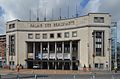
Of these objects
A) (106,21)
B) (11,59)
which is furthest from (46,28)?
(106,21)

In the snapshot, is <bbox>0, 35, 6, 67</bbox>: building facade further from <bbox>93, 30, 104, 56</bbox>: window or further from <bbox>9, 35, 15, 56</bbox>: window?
<bbox>93, 30, 104, 56</bbox>: window

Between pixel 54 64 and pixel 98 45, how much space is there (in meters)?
22.3

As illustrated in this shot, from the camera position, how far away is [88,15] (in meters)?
95.0

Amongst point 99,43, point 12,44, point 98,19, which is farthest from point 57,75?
point 12,44

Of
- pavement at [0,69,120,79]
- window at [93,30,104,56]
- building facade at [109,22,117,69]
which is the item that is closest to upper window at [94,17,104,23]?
window at [93,30,104,56]

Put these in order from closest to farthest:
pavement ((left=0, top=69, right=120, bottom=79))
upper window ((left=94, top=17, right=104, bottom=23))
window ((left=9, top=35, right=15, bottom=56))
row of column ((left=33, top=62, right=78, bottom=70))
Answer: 1. pavement ((left=0, top=69, right=120, bottom=79))
2. upper window ((left=94, top=17, right=104, bottom=23))
3. row of column ((left=33, top=62, right=78, bottom=70))
4. window ((left=9, top=35, right=15, bottom=56))

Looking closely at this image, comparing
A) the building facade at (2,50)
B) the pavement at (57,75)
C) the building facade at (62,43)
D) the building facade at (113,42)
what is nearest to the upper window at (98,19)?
the building facade at (62,43)

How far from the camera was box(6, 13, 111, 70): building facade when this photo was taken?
3666 inches

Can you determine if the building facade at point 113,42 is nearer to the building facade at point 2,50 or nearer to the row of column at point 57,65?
the row of column at point 57,65

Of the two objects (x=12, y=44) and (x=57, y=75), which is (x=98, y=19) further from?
(x=57, y=75)

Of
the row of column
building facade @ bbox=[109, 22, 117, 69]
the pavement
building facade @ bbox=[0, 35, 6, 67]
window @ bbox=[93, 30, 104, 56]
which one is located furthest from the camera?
building facade @ bbox=[0, 35, 6, 67]

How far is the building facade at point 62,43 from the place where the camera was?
9312 cm

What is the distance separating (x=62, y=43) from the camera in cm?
10600

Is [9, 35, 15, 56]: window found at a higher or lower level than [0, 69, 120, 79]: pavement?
higher
